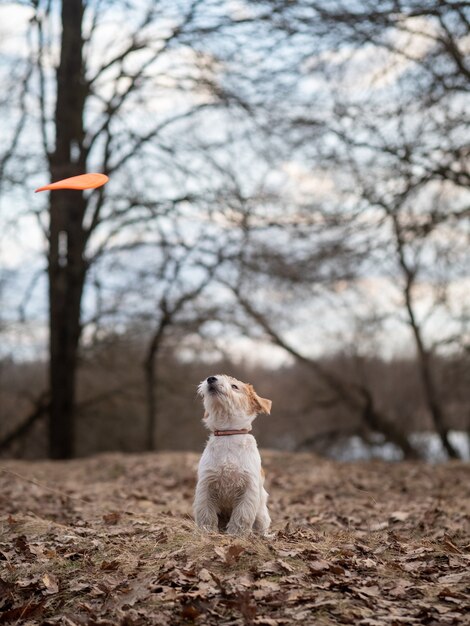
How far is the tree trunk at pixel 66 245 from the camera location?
16.6 m

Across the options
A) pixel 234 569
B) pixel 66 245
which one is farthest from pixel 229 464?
pixel 66 245

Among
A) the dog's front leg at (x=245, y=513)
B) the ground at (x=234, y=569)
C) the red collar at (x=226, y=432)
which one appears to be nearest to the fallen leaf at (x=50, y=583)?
the ground at (x=234, y=569)

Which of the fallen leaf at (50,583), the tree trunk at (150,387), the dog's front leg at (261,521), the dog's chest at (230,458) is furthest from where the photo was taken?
the tree trunk at (150,387)

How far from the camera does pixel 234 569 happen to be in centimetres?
534

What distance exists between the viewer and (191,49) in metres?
16.1

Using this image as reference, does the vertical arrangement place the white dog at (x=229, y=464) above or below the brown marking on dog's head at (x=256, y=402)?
below

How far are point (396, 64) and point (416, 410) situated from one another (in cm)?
1539

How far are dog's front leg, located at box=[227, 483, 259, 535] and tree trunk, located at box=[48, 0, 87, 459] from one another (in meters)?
10.5

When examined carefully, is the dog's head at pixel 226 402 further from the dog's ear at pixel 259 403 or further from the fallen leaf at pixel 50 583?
the fallen leaf at pixel 50 583

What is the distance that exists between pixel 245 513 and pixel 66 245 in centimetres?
1284

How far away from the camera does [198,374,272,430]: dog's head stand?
6.12 metres

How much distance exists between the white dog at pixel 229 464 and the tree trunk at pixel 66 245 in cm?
1015

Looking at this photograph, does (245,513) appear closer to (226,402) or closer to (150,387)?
(226,402)

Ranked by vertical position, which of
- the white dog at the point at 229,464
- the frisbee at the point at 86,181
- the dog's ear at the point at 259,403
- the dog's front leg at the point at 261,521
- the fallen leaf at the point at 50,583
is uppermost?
the frisbee at the point at 86,181
